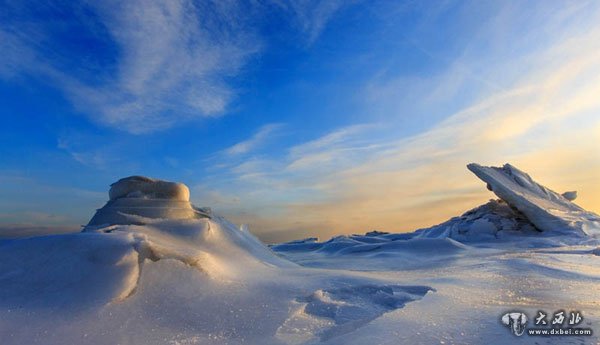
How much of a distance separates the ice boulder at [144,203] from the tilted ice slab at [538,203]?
8624mm

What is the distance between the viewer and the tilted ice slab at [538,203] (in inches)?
402

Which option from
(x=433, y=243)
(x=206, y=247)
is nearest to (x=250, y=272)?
(x=206, y=247)

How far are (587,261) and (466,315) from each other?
4300 mm

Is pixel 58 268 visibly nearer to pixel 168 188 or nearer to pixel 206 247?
pixel 206 247

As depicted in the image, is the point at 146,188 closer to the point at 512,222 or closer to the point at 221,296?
the point at 221,296

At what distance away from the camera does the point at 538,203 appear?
10.9 meters

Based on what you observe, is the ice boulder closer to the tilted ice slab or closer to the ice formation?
the ice formation

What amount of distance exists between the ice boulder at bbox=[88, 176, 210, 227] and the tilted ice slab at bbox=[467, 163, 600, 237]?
8624mm

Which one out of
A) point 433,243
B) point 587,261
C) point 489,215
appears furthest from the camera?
point 489,215

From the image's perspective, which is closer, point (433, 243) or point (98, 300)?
point (98, 300)

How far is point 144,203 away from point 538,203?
401 inches

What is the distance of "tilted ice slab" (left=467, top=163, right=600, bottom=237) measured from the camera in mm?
10211

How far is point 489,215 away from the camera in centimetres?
1125

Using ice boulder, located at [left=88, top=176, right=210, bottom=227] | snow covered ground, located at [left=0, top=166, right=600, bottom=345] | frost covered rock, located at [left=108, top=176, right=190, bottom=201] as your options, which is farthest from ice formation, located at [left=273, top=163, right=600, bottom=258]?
snow covered ground, located at [left=0, top=166, right=600, bottom=345]
